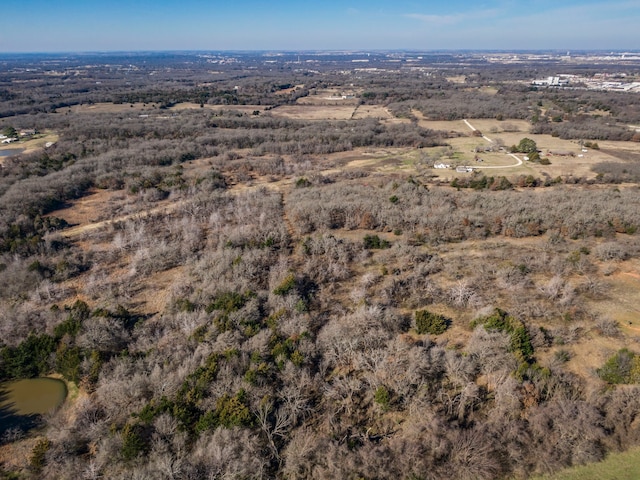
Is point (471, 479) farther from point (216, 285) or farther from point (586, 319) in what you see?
point (216, 285)

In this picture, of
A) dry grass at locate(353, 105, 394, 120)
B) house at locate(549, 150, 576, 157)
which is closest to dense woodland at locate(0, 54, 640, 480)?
house at locate(549, 150, 576, 157)

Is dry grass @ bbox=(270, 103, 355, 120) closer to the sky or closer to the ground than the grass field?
closer to the sky

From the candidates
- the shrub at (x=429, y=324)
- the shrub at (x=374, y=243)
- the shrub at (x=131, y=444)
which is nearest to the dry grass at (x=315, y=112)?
the shrub at (x=374, y=243)

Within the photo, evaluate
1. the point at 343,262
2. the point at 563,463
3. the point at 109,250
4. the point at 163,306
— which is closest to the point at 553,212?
the point at 343,262

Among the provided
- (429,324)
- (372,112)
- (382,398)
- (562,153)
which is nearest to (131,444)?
(382,398)

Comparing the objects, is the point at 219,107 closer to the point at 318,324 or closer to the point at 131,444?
the point at 318,324

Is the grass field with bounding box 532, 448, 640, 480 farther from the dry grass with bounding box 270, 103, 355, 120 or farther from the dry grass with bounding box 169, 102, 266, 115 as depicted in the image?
the dry grass with bounding box 169, 102, 266, 115

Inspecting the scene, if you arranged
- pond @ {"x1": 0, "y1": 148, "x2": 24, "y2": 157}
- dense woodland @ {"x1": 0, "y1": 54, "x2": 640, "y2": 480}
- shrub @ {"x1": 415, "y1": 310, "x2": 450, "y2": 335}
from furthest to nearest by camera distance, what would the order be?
pond @ {"x1": 0, "y1": 148, "x2": 24, "y2": 157} → shrub @ {"x1": 415, "y1": 310, "x2": 450, "y2": 335} → dense woodland @ {"x1": 0, "y1": 54, "x2": 640, "y2": 480}
